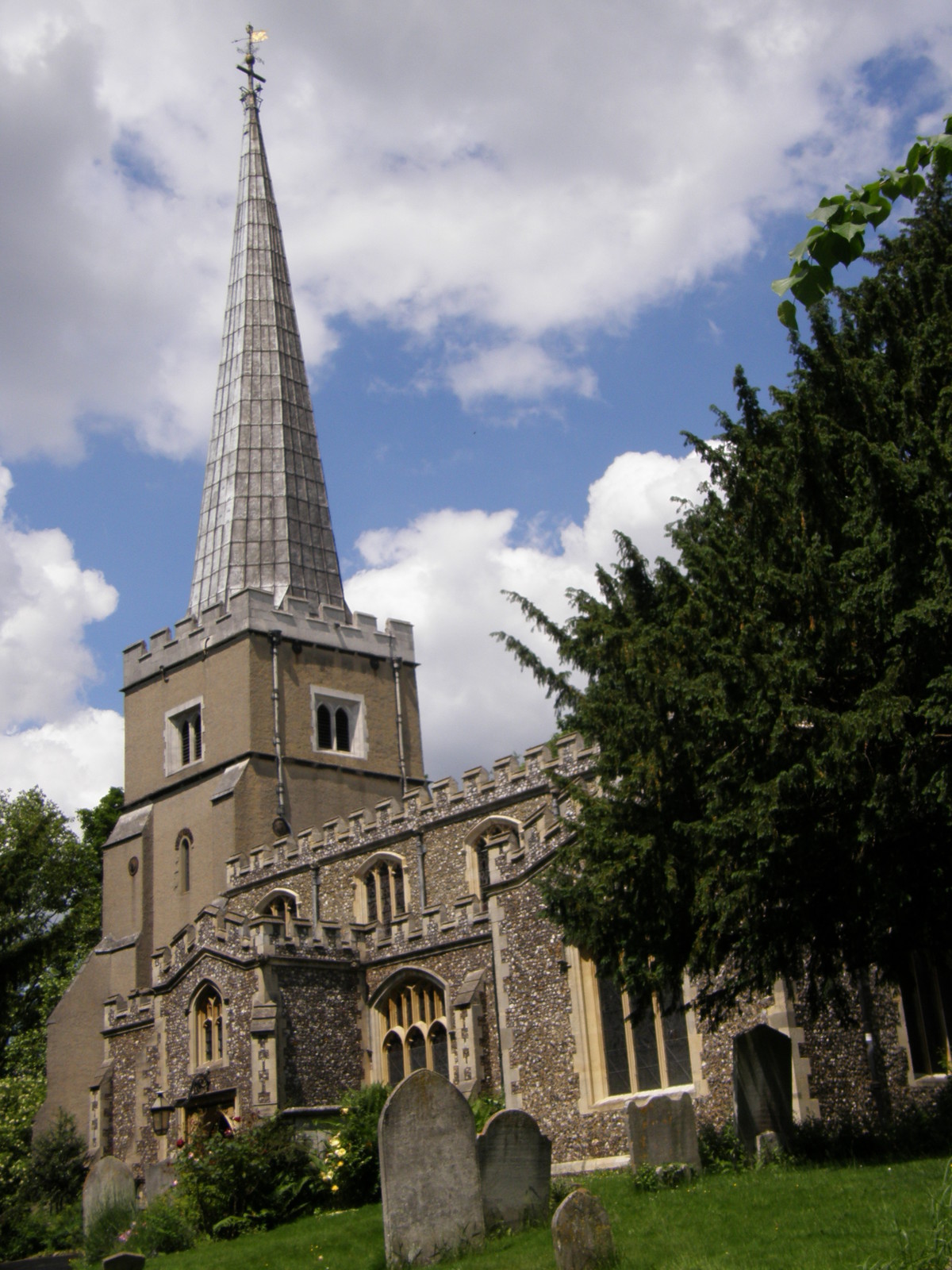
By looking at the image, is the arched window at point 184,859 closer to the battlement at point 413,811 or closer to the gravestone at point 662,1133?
the battlement at point 413,811

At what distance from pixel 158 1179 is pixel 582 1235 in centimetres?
1237

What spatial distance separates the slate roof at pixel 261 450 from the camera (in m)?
41.2

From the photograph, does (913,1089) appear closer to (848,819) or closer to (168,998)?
(848,819)

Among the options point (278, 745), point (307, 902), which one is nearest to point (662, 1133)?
point (307, 902)

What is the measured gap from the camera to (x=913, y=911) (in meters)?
12.8

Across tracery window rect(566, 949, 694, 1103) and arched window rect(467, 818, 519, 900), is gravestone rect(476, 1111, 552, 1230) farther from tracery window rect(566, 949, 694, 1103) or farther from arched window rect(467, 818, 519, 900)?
arched window rect(467, 818, 519, 900)

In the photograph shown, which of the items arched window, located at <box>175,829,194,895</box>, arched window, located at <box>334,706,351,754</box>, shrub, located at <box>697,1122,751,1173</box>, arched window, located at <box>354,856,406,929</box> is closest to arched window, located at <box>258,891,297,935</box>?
arched window, located at <box>354,856,406,929</box>

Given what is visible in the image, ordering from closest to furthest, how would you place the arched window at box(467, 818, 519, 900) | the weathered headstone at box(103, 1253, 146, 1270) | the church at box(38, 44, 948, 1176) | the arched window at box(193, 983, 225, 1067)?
1. the weathered headstone at box(103, 1253, 146, 1270)
2. the church at box(38, 44, 948, 1176)
3. the arched window at box(193, 983, 225, 1067)
4. the arched window at box(467, 818, 519, 900)

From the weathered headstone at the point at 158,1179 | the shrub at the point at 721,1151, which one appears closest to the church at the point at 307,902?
the shrub at the point at 721,1151

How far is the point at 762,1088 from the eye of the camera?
1447cm

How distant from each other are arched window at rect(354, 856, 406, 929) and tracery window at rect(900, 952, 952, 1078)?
526 inches

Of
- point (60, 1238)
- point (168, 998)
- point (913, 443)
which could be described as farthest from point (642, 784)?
point (60, 1238)

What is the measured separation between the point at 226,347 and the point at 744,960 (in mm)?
36010

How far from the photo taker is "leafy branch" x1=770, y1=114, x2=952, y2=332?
4.38 m
